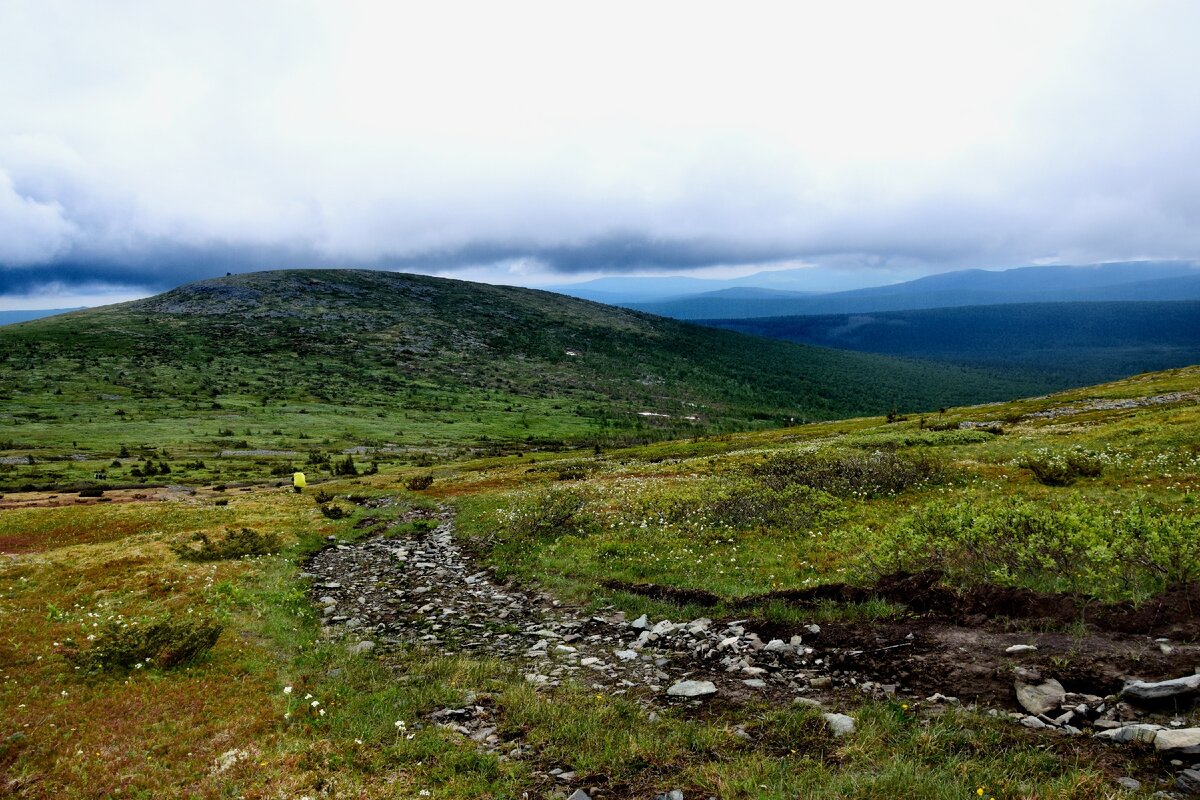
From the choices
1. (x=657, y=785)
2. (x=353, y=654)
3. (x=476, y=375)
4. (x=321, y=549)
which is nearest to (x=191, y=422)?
(x=476, y=375)

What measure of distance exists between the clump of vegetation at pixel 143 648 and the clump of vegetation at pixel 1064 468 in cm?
3191

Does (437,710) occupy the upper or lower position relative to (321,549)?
upper

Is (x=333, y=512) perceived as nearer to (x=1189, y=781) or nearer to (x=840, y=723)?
(x=840, y=723)

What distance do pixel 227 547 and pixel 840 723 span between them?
2671cm

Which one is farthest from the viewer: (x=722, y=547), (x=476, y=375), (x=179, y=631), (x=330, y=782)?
(x=476, y=375)

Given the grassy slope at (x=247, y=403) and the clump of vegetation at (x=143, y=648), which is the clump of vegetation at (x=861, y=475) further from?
the grassy slope at (x=247, y=403)

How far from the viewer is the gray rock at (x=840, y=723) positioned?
28.5 ft

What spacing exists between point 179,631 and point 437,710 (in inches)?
298

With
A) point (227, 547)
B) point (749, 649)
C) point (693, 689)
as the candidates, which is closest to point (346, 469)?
point (227, 547)

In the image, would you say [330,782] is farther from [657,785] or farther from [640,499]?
[640,499]

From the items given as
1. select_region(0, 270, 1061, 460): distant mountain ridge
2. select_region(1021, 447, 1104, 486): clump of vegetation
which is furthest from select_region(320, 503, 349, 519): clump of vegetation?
select_region(0, 270, 1061, 460): distant mountain ridge

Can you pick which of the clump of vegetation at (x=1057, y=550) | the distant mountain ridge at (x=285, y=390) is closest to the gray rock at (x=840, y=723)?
the clump of vegetation at (x=1057, y=550)

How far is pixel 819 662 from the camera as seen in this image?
1120cm

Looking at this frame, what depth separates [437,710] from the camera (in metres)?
10.9
